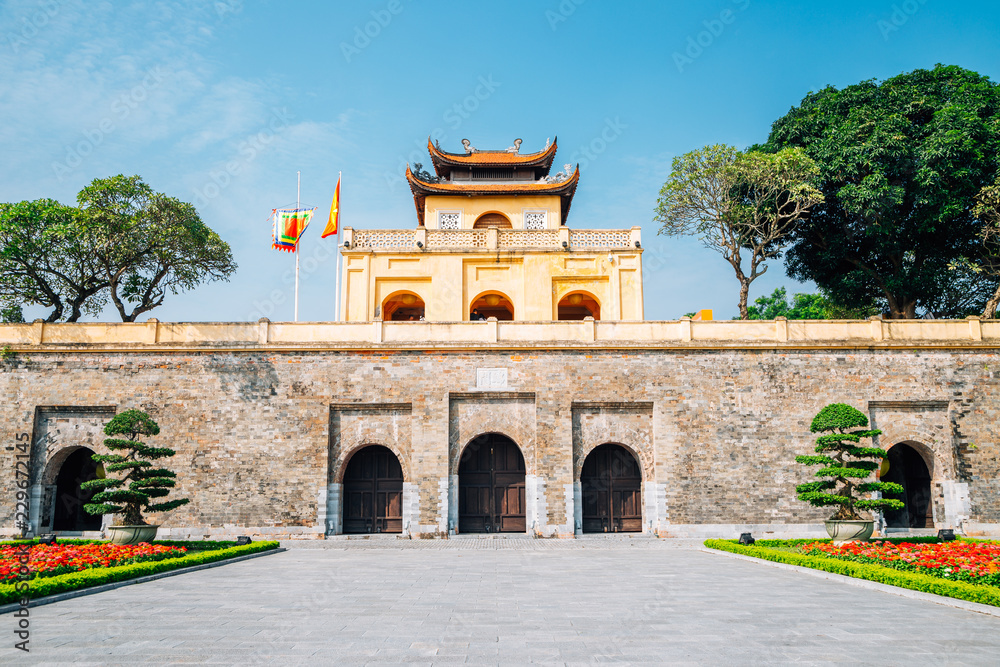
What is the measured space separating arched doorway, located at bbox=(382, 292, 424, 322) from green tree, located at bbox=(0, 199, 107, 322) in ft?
34.3

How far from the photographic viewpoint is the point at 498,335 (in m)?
21.4

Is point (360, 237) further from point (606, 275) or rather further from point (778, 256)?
point (778, 256)

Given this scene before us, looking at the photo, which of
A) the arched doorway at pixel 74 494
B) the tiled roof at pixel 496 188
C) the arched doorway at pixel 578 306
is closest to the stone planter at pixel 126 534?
the arched doorway at pixel 74 494

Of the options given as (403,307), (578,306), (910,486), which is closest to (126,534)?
(403,307)

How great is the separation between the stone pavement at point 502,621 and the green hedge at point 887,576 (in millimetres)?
Result: 427

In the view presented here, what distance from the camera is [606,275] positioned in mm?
27016

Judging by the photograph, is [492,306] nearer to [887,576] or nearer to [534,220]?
[534,220]

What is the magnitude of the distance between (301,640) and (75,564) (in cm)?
679

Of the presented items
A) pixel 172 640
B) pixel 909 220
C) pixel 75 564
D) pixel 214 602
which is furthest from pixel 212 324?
pixel 909 220

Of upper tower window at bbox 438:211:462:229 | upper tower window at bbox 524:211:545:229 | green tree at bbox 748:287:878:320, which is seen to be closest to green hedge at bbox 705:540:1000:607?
upper tower window at bbox 524:211:545:229

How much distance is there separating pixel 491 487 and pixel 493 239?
1042 centimetres

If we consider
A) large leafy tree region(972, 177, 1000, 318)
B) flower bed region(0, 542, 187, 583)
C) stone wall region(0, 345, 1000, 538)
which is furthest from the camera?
large leafy tree region(972, 177, 1000, 318)

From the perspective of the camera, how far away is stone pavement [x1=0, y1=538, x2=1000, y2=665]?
6.38 meters

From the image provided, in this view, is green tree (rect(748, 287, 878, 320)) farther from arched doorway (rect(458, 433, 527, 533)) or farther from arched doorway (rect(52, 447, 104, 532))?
arched doorway (rect(52, 447, 104, 532))
